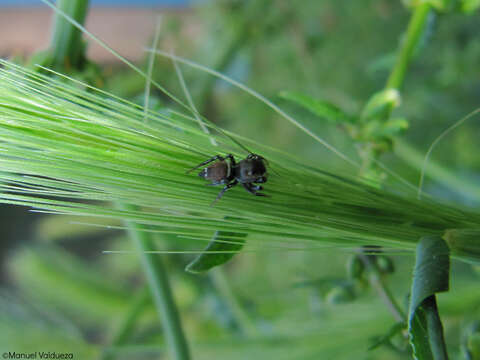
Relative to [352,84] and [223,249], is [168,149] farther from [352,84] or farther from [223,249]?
[352,84]

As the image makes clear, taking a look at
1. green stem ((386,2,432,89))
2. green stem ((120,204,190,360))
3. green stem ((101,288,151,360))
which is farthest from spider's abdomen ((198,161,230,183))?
green stem ((101,288,151,360))

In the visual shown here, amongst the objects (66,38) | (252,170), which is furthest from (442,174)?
(66,38)

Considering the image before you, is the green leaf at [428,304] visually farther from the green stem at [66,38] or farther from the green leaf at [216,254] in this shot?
the green stem at [66,38]

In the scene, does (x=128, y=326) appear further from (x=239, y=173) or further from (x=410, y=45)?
(x=410, y=45)

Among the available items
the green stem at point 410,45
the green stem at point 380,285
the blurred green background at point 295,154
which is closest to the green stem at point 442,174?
the blurred green background at point 295,154

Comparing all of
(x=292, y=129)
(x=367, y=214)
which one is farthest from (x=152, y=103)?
(x=292, y=129)
